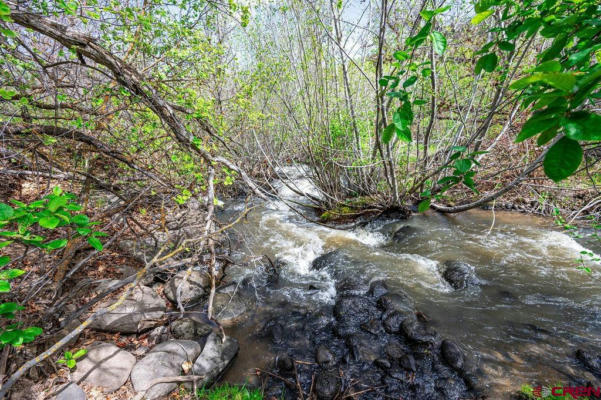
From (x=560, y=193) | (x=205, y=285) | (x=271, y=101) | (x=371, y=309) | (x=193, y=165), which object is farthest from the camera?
(x=271, y=101)

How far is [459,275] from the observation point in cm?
401

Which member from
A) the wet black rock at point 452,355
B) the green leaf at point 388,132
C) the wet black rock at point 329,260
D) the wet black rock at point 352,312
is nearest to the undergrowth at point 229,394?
the wet black rock at point 352,312

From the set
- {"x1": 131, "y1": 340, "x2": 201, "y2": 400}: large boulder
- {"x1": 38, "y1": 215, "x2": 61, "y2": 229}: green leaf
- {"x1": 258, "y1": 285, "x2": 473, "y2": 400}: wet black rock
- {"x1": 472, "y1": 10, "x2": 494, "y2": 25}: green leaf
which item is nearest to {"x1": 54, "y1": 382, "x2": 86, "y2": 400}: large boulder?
{"x1": 131, "y1": 340, "x2": 201, "y2": 400}: large boulder

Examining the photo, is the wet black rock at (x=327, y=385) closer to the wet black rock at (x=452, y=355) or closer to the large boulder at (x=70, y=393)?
the wet black rock at (x=452, y=355)

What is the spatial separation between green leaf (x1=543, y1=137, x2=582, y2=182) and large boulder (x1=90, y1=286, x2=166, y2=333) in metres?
3.53

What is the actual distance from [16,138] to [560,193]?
957cm

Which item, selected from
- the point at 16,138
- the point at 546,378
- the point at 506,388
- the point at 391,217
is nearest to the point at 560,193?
the point at 391,217

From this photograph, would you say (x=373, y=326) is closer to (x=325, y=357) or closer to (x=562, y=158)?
(x=325, y=357)

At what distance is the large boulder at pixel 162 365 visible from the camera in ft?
7.72

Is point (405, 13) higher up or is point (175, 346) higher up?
point (405, 13)

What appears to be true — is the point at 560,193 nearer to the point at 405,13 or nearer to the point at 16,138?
the point at 405,13

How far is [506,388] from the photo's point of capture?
2.32m

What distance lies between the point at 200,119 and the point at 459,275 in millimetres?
4649

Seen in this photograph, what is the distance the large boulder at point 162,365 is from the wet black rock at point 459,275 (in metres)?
4.00
